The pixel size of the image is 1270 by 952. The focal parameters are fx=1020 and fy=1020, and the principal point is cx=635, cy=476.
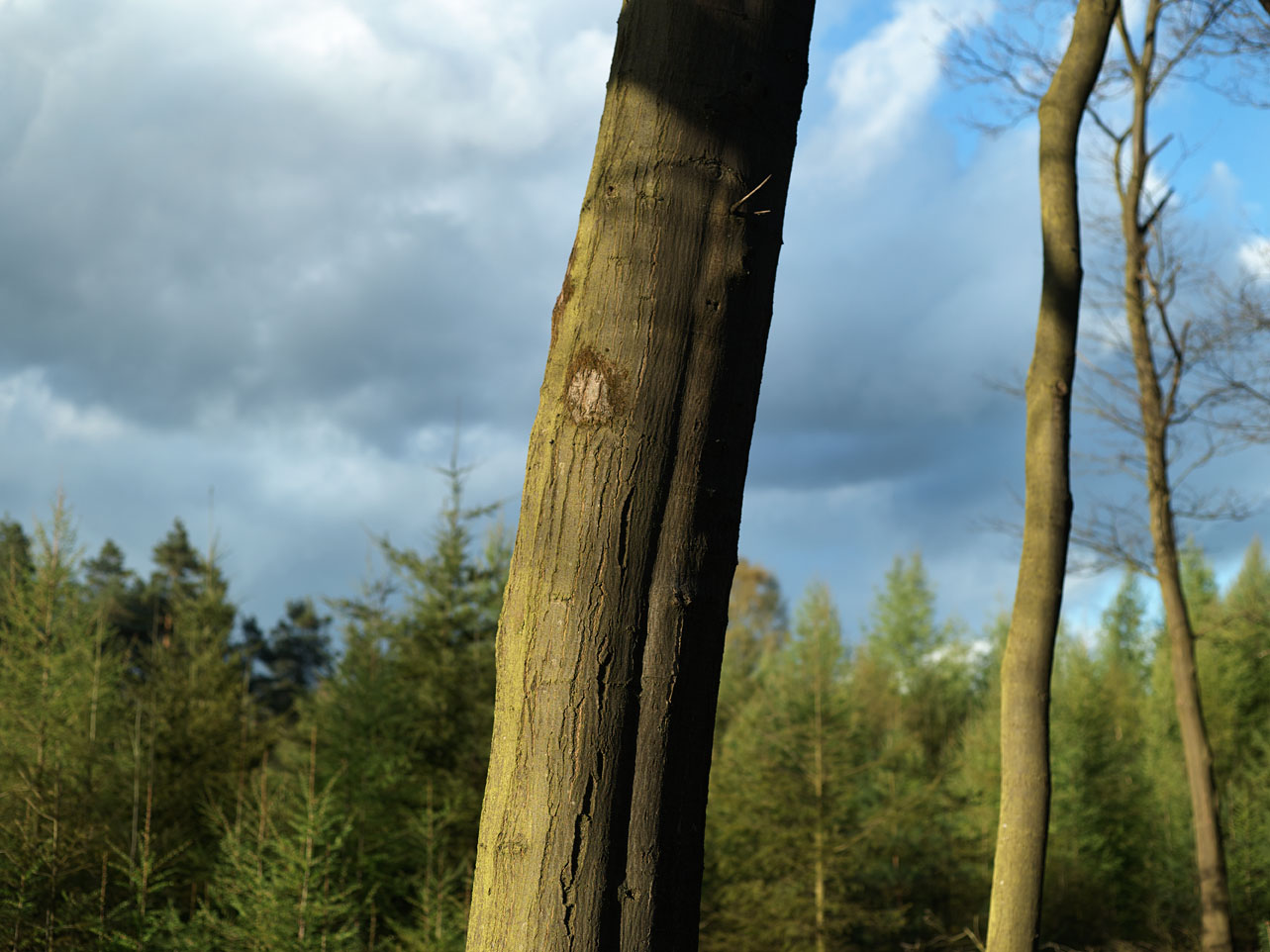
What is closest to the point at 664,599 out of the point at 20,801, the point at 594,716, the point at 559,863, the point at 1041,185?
the point at 594,716

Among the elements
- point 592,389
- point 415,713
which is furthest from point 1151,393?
point 592,389

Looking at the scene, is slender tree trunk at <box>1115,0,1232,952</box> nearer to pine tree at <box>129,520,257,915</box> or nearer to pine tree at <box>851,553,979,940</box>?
pine tree at <box>851,553,979,940</box>

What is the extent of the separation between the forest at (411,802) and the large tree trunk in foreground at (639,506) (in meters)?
4.65

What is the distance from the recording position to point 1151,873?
19266mm

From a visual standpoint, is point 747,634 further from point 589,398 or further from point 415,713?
point 589,398

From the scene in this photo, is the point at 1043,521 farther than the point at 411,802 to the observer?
No

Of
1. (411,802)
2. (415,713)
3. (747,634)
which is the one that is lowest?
(411,802)

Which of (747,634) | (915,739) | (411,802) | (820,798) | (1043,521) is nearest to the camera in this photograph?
(1043,521)

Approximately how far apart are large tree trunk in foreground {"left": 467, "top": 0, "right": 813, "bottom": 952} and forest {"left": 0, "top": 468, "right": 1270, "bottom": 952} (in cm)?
465

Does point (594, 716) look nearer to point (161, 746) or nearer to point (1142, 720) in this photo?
point (161, 746)

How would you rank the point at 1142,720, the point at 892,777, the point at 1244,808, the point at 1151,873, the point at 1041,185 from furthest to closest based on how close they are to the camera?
the point at 1142,720, the point at 1151,873, the point at 1244,808, the point at 892,777, the point at 1041,185

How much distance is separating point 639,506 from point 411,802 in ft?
35.3

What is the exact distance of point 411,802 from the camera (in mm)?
11617

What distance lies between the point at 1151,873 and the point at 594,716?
21.3m
